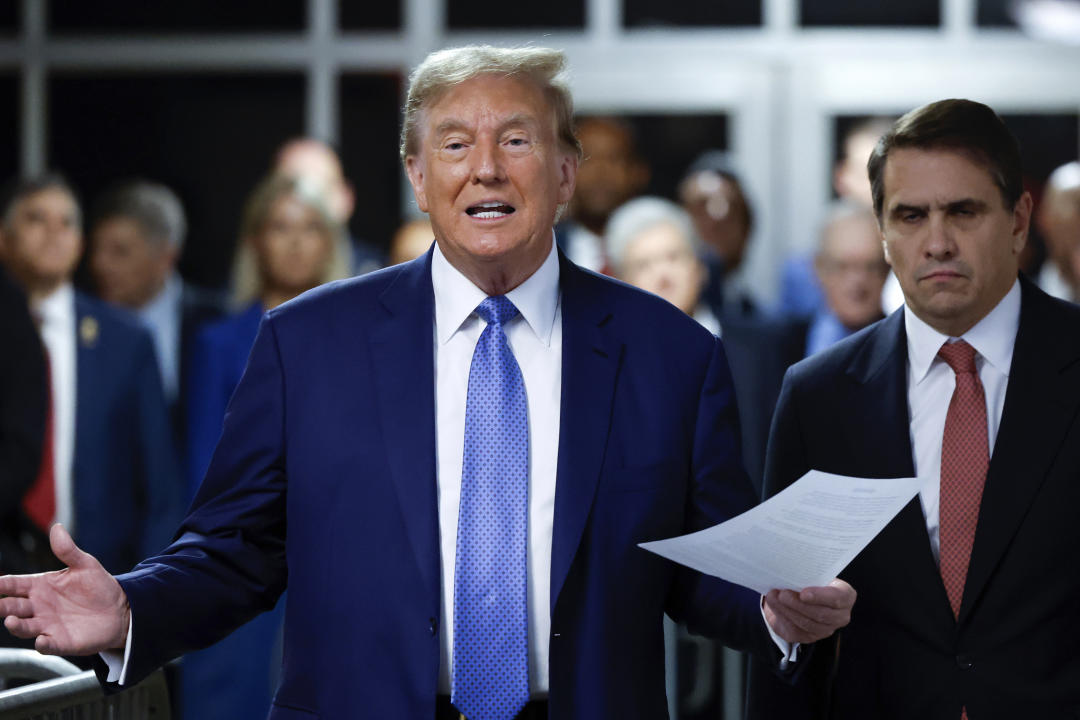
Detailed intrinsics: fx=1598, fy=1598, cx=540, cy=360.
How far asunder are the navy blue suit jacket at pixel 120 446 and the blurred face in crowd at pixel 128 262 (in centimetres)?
92

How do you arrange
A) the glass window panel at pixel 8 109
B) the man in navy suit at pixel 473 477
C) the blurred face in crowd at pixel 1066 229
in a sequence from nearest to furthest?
the man in navy suit at pixel 473 477, the blurred face in crowd at pixel 1066 229, the glass window panel at pixel 8 109

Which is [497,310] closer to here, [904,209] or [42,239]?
[904,209]

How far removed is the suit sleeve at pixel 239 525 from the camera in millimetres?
2445

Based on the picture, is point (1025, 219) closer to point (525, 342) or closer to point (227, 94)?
point (525, 342)

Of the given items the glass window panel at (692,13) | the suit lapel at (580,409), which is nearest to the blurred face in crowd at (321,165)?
the glass window panel at (692,13)

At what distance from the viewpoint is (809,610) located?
2.35m

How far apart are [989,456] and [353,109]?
A: 21.2 feet

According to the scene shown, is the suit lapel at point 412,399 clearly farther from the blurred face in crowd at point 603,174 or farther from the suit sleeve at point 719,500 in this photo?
the blurred face in crowd at point 603,174

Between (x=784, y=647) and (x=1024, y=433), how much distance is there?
59 cm

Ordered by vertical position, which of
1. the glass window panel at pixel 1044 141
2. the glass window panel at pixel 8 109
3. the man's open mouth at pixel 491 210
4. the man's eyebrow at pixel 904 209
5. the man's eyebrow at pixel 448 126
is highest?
the glass window panel at pixel 8 109

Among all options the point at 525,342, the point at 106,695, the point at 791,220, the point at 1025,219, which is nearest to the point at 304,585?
the point at 106,695

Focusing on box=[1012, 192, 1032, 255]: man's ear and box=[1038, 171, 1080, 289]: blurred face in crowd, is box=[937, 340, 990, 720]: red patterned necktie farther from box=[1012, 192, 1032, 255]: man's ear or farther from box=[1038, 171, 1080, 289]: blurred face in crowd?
box=[1038, 171, 1080, 289]: blurred face in crowd

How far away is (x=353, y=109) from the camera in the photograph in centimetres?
873

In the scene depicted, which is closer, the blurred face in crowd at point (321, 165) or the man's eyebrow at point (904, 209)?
the man's eyebrow at point (904, 209)
